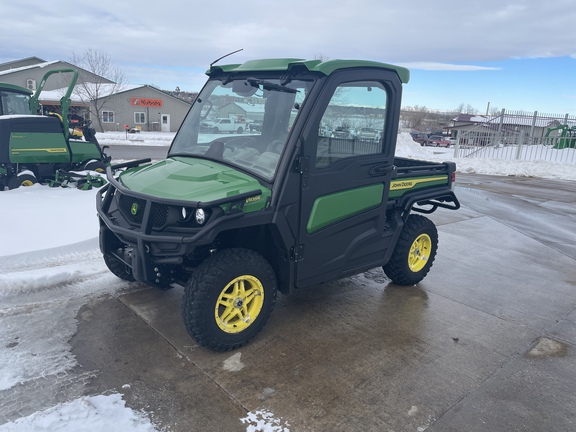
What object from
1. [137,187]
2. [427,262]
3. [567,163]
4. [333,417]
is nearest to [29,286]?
[137,187]

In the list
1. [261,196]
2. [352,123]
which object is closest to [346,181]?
[352,123]

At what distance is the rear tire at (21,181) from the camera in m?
8.86

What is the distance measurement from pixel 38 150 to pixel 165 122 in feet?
125

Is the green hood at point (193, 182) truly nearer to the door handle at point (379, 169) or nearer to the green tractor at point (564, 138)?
the door handle at point (379, 169)

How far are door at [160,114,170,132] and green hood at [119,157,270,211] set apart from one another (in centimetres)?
4382

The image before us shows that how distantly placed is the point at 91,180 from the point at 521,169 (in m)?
16.7

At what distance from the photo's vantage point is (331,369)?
3.39m

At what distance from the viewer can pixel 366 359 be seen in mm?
3547

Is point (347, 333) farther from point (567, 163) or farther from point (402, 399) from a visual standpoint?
point (567, 163)

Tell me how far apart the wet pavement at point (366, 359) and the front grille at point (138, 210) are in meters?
1.01

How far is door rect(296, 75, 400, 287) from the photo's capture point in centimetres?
363

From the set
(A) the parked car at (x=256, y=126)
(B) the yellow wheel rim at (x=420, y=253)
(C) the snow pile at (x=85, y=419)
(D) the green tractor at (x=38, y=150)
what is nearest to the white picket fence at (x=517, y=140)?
(D) the green tractor at (x=38, y=150)

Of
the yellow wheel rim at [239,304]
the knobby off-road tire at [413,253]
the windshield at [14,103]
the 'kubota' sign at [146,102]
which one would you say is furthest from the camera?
the 'kubota' sign at [146,102]

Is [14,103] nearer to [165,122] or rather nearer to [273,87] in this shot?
[273,87]
